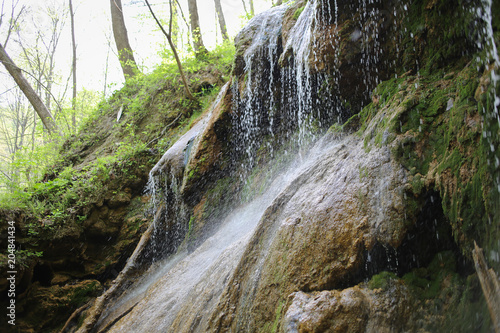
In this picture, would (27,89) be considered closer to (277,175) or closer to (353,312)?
(277,175)

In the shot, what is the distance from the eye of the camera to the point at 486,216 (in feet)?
6.93

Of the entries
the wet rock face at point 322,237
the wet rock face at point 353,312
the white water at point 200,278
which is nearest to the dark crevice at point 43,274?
the white water at point 200,278

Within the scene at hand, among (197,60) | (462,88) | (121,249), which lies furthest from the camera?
(197,60)

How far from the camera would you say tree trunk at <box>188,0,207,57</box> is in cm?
1073

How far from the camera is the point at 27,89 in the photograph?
10.6 meters

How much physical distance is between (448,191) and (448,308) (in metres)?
0.89

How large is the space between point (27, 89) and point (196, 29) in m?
6.42

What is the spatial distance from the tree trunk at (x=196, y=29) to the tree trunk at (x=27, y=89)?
602cm

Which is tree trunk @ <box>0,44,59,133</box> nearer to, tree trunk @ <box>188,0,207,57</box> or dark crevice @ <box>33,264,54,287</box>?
dark crevice @ <box>33,264,54,287</box>

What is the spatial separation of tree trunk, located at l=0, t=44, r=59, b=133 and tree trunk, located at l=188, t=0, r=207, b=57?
19.8 ft

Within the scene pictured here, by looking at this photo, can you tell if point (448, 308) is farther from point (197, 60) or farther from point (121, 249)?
point (197, 60)

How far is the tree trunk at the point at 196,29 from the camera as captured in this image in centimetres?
1073

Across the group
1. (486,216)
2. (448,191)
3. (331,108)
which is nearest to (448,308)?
(486,216)

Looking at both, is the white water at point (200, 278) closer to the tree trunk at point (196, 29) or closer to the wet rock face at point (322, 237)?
the wet rock face at point (322, 237)
